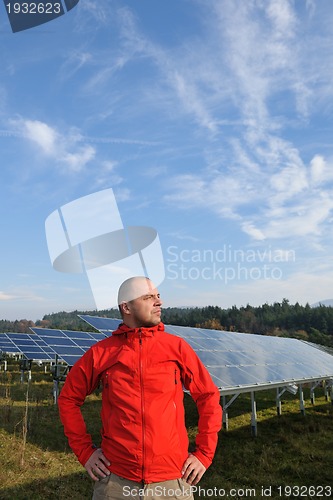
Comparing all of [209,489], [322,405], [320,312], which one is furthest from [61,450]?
[320,312]

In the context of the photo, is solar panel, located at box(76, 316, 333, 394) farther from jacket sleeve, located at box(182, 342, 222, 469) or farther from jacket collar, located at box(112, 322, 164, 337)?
jacket collar, located at box(112, 322, 164, 337)

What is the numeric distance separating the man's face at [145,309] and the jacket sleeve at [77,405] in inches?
17.0

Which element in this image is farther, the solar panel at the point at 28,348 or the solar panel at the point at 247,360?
the solar panel at the point at 28,348

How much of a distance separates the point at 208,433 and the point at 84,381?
1.04 metres

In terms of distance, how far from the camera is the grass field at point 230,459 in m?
8.20

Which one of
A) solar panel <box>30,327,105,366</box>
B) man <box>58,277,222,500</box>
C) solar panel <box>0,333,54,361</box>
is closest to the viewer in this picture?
man <box>58,277,222,500</box>

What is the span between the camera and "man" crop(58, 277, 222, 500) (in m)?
2.91

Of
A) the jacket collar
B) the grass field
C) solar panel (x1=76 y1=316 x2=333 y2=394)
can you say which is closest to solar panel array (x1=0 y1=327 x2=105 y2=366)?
the grass field

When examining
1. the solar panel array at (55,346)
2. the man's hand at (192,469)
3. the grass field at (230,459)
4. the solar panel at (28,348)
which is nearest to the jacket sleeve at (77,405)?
the man's hand at (192,469)

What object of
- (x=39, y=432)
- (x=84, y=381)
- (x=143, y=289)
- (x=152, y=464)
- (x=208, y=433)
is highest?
(x=143, y=289)

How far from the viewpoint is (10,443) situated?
10766 mm

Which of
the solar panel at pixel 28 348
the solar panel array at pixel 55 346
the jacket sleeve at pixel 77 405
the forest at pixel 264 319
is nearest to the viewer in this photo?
the jacket sleeve at pixel 77 405

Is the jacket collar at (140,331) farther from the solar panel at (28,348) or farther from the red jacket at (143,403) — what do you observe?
the solar panel at (28,348)

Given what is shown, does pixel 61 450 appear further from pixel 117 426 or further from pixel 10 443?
pixel 117 426
